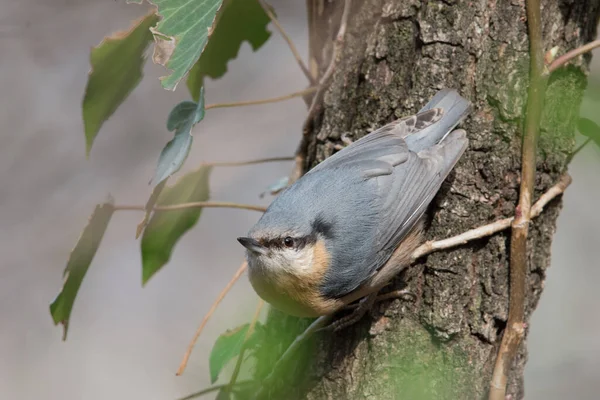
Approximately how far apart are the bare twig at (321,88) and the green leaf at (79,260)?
2.16 feet

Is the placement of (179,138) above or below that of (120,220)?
above

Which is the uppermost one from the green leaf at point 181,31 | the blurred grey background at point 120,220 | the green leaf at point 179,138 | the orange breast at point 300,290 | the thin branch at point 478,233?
the green leaf at point 181,31

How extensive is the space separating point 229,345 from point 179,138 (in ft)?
2.36

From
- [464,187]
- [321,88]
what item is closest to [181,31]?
[321,88]

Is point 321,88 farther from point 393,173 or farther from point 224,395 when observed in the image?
point 224,395

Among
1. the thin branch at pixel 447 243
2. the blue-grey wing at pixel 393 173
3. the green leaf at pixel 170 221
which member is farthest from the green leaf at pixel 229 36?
the thin branch at pixel 447 243

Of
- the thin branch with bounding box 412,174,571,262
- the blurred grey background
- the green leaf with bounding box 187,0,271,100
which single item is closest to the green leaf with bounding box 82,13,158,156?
the green leaf with bounding box 187,0,271,100

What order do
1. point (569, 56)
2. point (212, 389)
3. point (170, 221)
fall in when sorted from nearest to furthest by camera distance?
point (569, 56)
point (212, 389)
point (170, 221)

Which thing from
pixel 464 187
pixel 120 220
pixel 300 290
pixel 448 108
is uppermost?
pixel 448 108

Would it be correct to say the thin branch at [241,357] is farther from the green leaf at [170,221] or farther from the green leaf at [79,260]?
the green leaf at [79,260]

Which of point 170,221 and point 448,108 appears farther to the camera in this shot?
point 170,221

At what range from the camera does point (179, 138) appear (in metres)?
1.92

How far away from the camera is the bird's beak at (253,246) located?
1979 millimetres

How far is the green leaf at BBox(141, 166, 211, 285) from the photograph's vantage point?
2.26 metres
